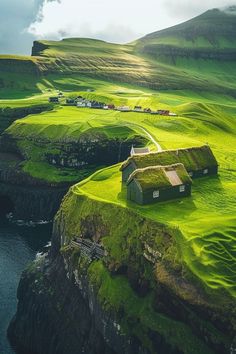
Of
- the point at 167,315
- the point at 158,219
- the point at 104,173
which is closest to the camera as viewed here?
the point at 167,315

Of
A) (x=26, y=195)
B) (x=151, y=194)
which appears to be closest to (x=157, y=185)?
(x=151, y=194)

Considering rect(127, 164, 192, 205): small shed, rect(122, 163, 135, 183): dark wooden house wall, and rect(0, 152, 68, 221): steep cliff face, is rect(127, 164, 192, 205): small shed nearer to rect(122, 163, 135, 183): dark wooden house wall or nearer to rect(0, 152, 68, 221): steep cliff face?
rect(122, 163, 135, 183): dark wooden house wall

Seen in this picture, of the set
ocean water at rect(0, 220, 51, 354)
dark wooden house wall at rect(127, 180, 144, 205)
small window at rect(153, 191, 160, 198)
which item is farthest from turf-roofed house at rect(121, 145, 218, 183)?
ocean water at rect(0, 220, 51, 354)

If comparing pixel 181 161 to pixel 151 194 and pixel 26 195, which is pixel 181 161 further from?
pixel 26 195

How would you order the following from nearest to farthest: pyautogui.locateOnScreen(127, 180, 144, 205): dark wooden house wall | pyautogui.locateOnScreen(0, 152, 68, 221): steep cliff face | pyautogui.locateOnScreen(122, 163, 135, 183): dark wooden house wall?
pyautogui.locateOnScreen(127, 180, 144, 205): dark wooden house wall
pyautogui.locateOnScreen(122, 163, 135, 183): dark wooden house wall
pyautogui.locateOnScreen(0, 152, 68, 221): steep cliff face

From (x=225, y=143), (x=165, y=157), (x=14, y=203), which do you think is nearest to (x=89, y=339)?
(x=165, y=157)

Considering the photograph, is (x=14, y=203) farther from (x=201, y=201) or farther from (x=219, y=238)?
(x=219, y=238)
